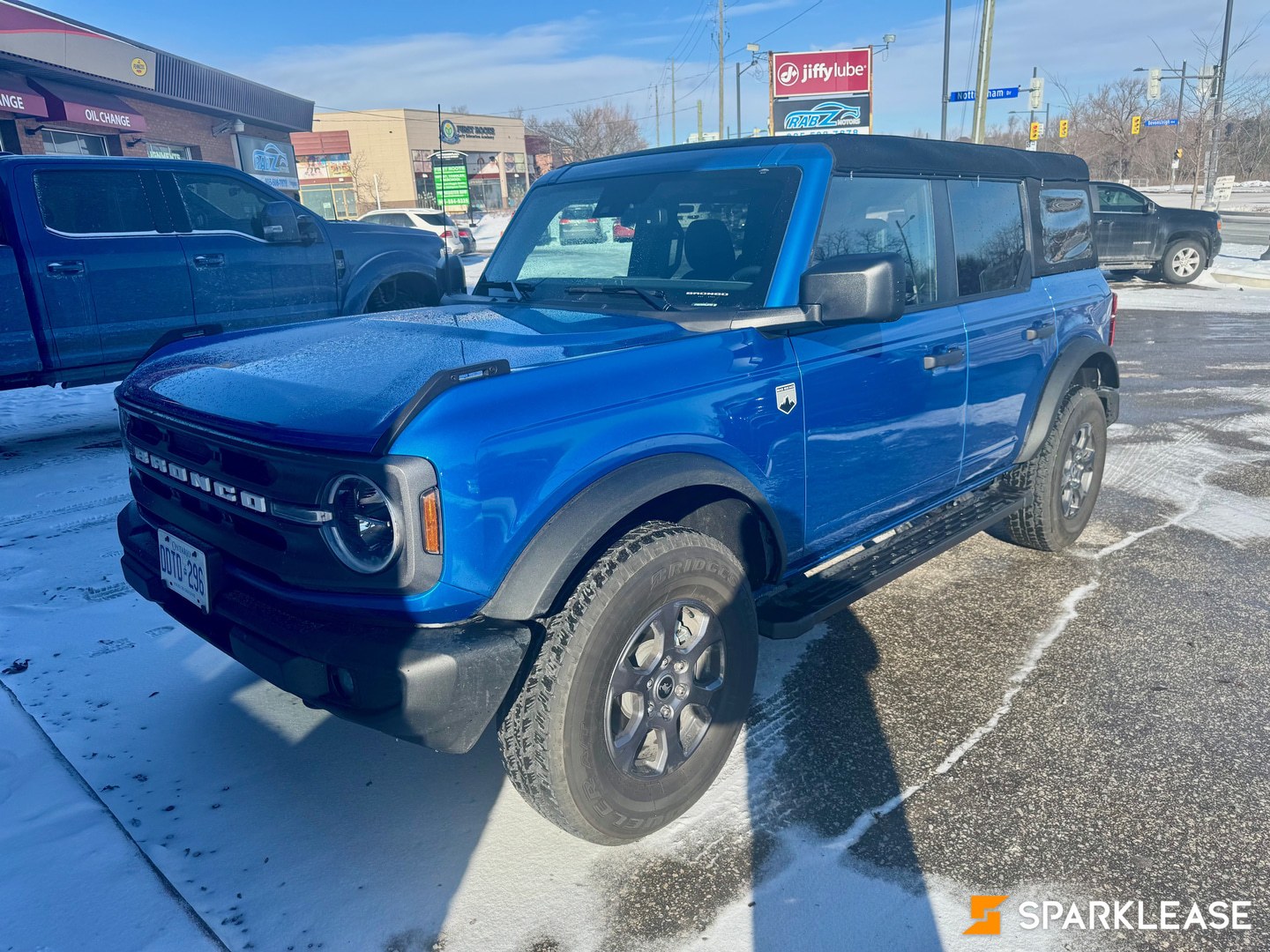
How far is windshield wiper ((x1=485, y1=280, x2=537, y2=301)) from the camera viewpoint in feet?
11.6

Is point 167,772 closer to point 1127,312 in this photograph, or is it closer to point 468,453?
point 468,453

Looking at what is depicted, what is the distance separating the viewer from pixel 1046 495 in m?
4.35

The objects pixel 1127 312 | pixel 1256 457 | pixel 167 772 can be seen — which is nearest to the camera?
pixel 167 772

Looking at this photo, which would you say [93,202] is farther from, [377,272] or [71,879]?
[71,879]

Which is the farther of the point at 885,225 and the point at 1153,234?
the point at 1153,234

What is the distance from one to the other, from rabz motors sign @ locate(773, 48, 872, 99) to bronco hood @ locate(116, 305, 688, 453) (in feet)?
101

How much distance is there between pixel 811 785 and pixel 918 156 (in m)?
2.37

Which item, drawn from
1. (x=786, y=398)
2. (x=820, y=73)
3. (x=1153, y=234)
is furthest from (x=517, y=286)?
(x=820, y=73)

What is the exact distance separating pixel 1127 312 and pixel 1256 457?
8.80m

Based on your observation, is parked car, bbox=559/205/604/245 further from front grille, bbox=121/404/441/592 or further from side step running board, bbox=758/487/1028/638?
front grille, bbox=121/404/441/592

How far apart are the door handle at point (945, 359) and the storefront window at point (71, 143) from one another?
20.5m

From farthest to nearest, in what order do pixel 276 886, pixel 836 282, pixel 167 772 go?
pixel 167 772 < pixel 836 282 < pixel 276 886

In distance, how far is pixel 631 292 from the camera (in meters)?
3.11

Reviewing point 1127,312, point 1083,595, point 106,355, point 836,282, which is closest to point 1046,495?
point 1083,595
